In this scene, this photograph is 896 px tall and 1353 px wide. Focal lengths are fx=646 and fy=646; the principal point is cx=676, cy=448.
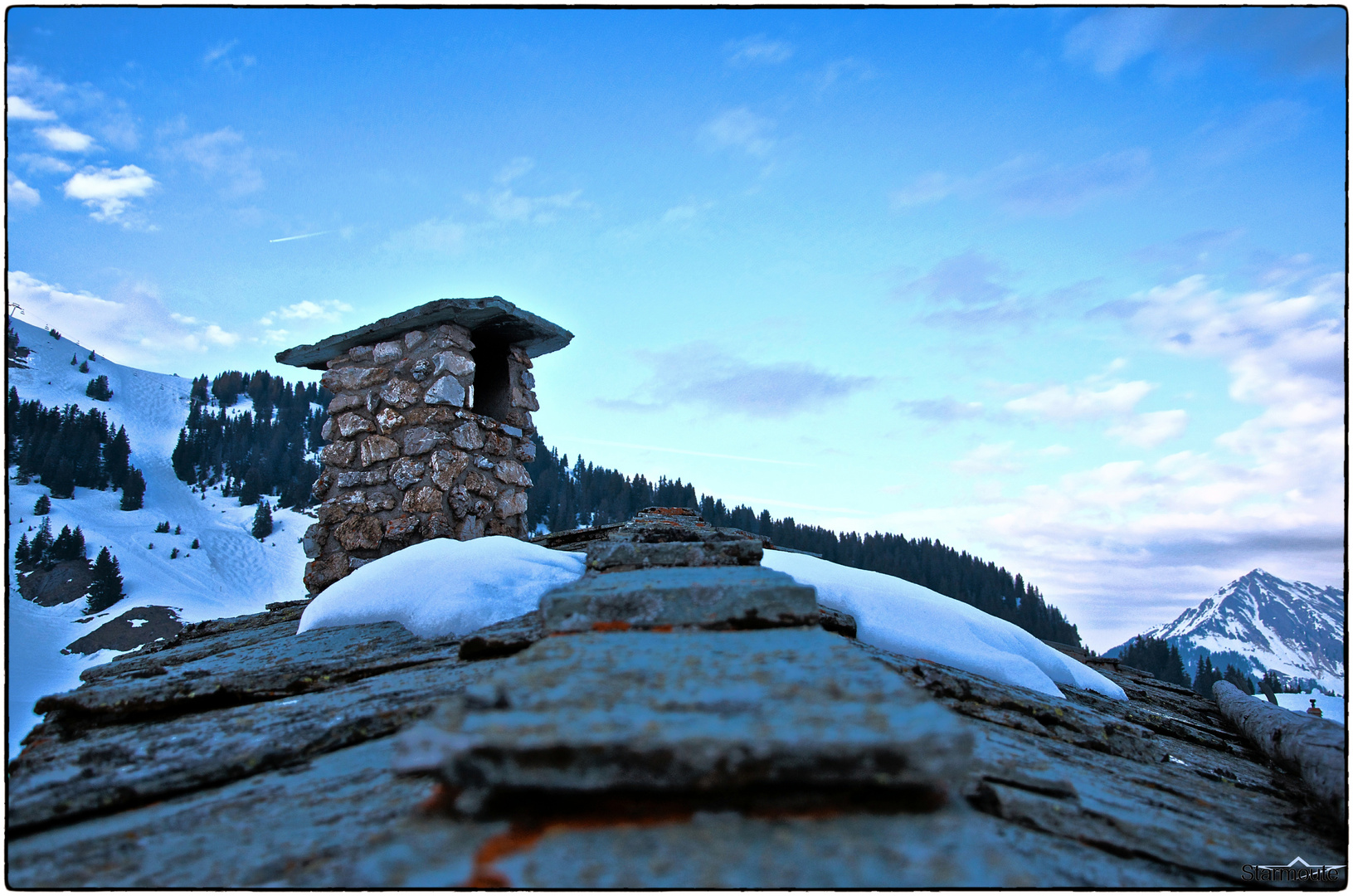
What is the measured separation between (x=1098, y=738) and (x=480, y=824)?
203 centimetres

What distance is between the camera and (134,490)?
89.9 ft

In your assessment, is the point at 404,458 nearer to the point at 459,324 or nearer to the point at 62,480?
the point at 459,324

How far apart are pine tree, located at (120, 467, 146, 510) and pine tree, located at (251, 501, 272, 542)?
4221 millimetres

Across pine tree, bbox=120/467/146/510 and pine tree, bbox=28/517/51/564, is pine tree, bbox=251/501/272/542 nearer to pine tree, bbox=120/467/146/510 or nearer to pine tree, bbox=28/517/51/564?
pine tree, bbox=120/467/146/510

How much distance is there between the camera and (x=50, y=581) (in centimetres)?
1966

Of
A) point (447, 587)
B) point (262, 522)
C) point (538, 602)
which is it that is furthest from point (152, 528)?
point (538, 602)

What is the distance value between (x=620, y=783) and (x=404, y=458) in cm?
496

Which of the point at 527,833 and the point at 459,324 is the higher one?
the point at 459,324

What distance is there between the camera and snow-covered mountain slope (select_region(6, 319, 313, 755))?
2008 centimetres

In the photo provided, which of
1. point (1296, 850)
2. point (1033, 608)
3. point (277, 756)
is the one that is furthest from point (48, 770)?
point (1033, 608)

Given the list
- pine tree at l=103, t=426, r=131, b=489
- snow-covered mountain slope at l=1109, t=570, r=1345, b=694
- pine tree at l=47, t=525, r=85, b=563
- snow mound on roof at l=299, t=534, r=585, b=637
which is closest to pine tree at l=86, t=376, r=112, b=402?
pine tree at l=103, t=426, r=131, b=489

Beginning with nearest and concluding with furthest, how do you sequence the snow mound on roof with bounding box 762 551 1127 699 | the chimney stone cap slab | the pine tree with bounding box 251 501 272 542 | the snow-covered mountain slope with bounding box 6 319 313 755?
the snow mound on roof with bounding box 762 551 1127 699 → the chimney stone cap slab → the snow-covered mountain slope with bounding box 6 319 313 755 → the pine tree with bounding box 251 501 272 542

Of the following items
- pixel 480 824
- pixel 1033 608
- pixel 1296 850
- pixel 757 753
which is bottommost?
pixel 1033 608

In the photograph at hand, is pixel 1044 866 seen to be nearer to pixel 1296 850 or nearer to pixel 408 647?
pixel 1296 850
